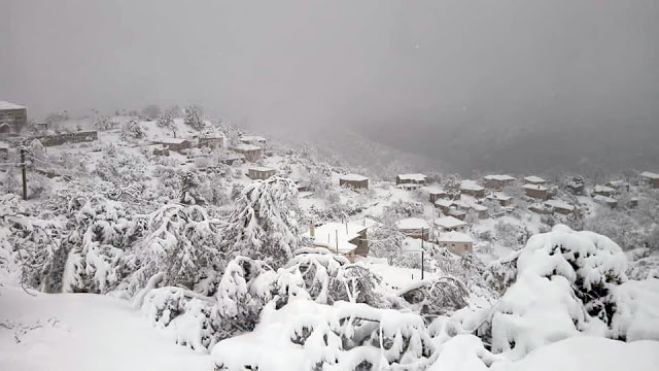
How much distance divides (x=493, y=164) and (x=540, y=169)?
10117 mm

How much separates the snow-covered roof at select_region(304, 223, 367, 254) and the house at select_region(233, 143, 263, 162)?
102 feet

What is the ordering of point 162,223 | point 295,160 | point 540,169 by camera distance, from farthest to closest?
point 540,169 < point 295,160 < point 162,223

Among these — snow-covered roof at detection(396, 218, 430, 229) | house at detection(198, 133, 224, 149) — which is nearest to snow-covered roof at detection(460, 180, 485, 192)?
snow-covered roof at detection(396, 218, 430, 229)

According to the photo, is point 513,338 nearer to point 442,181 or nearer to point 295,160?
point 295,160

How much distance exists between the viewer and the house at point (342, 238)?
2741cm

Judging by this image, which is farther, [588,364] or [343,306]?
[343,306]

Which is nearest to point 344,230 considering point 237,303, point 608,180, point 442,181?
point 237,303

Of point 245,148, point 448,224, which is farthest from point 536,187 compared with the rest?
point 245,148

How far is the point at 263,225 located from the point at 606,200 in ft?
223

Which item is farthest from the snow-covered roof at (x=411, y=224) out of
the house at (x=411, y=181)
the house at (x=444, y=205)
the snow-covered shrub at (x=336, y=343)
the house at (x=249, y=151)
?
the snow-covered shrub at (x=336, y=343)

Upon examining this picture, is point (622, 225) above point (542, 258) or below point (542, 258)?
below

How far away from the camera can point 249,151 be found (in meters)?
61.2

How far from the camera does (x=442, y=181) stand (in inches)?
2744

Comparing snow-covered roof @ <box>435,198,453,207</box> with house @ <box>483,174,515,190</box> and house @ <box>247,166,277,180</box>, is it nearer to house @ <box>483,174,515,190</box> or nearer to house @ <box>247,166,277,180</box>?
house @ <box>483,174,515,190</box>
